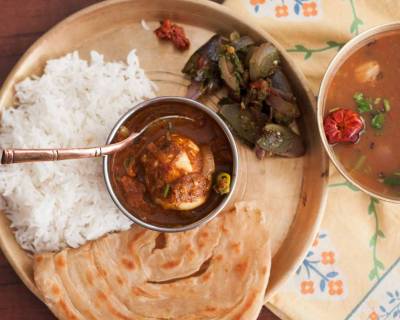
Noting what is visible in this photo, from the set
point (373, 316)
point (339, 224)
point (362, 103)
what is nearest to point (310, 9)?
point (362, 103)

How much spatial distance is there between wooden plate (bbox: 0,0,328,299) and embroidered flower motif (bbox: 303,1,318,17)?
17.4 inches

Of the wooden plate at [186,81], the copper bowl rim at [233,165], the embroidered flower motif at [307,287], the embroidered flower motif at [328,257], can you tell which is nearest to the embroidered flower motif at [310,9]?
the wooden plate at [186,81]

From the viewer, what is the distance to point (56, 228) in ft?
10.2

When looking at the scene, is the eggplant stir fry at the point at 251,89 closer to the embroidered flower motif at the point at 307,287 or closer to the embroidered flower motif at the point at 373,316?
the embroidered flower motif at the point at 307,287

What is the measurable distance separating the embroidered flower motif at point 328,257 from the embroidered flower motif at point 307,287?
0.15 metres

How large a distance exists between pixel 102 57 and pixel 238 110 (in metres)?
0.86

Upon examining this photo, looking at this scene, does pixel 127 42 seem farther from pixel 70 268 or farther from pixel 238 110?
pixel 70 268

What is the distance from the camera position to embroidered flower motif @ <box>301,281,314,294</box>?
3.38m

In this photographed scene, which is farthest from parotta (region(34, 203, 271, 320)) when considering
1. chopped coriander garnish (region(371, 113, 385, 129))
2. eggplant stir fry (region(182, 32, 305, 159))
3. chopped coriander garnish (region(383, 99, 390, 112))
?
chopped coriander garnish (region(383, 99, 390, 112))

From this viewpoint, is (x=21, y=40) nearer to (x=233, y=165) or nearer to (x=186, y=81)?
(x=186, y=81)

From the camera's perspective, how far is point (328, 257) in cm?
339

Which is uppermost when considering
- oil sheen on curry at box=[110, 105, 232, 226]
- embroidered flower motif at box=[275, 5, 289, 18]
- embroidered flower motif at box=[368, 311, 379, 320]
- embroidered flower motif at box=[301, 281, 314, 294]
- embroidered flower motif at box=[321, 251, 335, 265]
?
embroidered flower motif at box=[275, 5, 289, 18]

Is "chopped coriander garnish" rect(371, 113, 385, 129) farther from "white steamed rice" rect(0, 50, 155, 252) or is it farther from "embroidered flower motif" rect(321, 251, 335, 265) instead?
"white steamed rice" rect(0, 50, 155, 252)

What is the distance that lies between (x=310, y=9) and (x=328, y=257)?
60.7 inches
